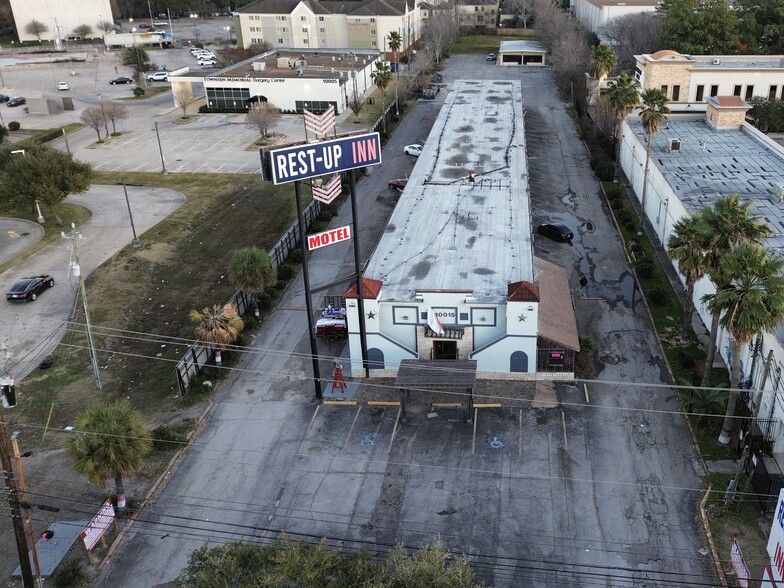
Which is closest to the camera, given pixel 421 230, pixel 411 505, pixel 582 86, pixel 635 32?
pixel 411 505

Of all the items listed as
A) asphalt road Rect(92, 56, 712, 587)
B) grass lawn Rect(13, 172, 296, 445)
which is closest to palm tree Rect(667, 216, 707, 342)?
asphalt road Rect(92, 56, 712, 587)

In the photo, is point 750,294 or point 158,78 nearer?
point 750,294

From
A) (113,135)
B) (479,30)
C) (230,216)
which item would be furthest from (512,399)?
(479,30)

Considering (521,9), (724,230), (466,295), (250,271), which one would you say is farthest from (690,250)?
(521,9)

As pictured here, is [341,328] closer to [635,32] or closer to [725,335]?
[725,335]

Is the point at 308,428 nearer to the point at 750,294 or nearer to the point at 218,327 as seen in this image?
the point at 218,327

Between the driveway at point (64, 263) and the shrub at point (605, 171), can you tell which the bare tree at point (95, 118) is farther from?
the shrub at point (605, 171)
